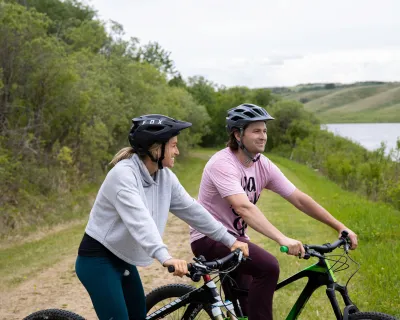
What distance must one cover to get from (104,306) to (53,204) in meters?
13.9

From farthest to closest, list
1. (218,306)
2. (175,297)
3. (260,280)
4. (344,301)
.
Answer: (175,297) < (260,280) < (344,301) < (218,306)

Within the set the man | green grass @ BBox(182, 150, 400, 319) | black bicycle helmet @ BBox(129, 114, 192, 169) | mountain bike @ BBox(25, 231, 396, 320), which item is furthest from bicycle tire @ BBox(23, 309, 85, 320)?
green grass @ BBox(182, 150, 400, 319)

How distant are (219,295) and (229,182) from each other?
0.84 metres

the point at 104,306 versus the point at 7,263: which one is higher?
the point at 104,306

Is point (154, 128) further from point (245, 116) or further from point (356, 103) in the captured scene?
point (356, 103)

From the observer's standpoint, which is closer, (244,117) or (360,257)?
(244,117)

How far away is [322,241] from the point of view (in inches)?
424

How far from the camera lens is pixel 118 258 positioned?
3.63m

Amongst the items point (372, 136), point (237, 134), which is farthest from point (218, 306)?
point (372, 136)

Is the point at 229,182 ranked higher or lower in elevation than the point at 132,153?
lower

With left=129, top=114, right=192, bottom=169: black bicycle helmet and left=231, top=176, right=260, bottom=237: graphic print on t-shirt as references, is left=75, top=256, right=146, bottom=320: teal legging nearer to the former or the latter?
left=129, top=114, right=192, bottom=169: black bicycle helmet

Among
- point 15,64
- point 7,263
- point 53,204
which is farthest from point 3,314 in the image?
point 15,64

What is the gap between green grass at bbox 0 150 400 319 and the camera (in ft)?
21.2

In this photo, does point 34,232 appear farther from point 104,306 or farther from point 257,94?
point 257,94
